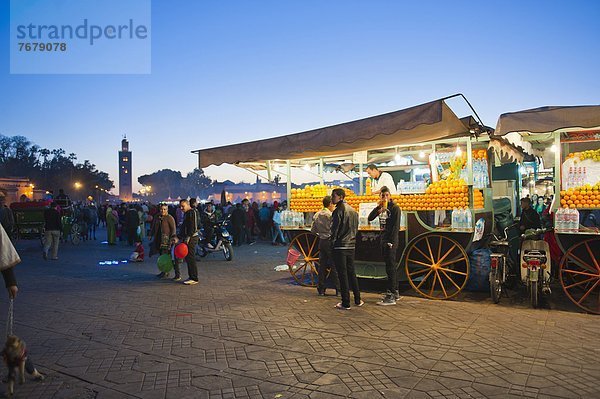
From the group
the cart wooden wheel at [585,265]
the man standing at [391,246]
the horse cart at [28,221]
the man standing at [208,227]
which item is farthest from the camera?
the horse cart at [28,221]

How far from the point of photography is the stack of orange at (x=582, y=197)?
671 cm

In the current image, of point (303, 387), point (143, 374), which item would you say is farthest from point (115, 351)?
point (303, 387)

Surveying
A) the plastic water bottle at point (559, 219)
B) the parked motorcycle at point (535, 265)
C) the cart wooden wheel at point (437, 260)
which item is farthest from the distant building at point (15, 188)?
the plastic water bottle at point (559, 219)

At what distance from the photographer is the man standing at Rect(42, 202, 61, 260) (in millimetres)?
13836

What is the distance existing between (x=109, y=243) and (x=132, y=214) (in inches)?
85.1

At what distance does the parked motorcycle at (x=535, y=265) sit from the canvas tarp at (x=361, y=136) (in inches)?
85.2

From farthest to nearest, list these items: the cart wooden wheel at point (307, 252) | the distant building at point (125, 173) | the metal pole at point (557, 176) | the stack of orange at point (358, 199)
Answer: the distant building at point (125, 173)
the cart wooden wheel at point (307, 252)
the stack of orange at point (358, 199)
the metal pole at point (557, 176)

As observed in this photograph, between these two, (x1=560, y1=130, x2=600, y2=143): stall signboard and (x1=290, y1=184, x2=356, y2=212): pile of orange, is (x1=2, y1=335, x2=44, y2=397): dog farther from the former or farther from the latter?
(x1=560, y1=130, x2=600, y2=143): stall signboard

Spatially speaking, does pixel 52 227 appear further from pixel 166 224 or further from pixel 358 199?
pixel 358 199

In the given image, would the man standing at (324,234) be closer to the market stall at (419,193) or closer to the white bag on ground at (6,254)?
the market stall at (419,193)

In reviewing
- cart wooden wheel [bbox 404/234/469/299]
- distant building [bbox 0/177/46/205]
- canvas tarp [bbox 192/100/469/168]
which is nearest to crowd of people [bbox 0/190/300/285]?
canvas tarp [bbox 192/100/469/168]

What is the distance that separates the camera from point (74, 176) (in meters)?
70.5

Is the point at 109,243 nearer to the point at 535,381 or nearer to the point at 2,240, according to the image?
the point at 2,240

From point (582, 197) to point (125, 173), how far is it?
570ft
